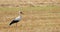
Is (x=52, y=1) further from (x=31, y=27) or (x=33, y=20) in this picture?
(x=31, y=27)

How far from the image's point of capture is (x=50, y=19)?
717 inches

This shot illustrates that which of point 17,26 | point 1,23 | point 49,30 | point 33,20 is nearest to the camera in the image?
point 49,30

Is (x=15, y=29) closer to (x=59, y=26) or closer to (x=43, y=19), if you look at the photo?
(x=59, y=26)

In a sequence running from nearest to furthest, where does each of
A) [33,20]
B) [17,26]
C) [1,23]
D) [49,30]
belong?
[49,30] → [17,26] → [1,23] → [33,20]

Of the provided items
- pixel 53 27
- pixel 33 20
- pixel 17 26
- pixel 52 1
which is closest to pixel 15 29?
pixel 17 26

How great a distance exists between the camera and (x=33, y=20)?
17.9 m

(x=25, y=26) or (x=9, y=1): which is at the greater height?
(x=25, y=26)

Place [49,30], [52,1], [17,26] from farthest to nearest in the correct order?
[52,1] < [17,26] < [49,30]

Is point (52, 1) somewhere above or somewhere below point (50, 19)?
below

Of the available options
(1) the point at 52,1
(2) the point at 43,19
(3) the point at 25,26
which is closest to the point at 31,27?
(3) the point at 25,26

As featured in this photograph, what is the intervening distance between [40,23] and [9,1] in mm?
12265

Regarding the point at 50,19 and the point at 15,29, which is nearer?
the point at 15,29

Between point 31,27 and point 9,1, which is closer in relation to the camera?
point 31,27

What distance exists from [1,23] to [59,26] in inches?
115
